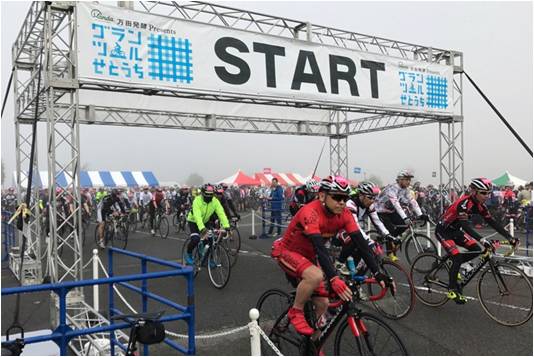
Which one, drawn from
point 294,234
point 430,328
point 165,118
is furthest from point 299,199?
point 165,118

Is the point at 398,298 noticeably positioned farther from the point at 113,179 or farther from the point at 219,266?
the point at 113,179

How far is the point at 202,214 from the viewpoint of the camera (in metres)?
9.22

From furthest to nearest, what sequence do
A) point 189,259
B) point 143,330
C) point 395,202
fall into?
1. point 189,259
2. point 395,202
3. point 143,330

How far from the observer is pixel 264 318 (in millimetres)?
5250

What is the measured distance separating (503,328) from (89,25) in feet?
26.8

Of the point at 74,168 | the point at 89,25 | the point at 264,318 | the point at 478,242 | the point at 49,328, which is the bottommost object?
the point at 49,328

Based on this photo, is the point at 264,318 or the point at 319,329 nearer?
the point at 319,329

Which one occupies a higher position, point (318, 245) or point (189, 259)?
point (318, 245)

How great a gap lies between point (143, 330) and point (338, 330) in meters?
1.76

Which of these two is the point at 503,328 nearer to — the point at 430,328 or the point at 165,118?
the point at 430,328

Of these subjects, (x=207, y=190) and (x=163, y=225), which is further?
(x=163, y=225)

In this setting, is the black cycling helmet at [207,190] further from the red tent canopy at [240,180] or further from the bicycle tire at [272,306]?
the red tent canopy at [240,180]

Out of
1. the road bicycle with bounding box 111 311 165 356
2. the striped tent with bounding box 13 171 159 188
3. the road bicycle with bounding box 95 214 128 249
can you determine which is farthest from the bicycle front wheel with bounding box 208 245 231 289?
the striped tent with bounding box 13 171 159 188

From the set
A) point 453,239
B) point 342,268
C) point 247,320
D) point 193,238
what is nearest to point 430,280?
point 453,239
